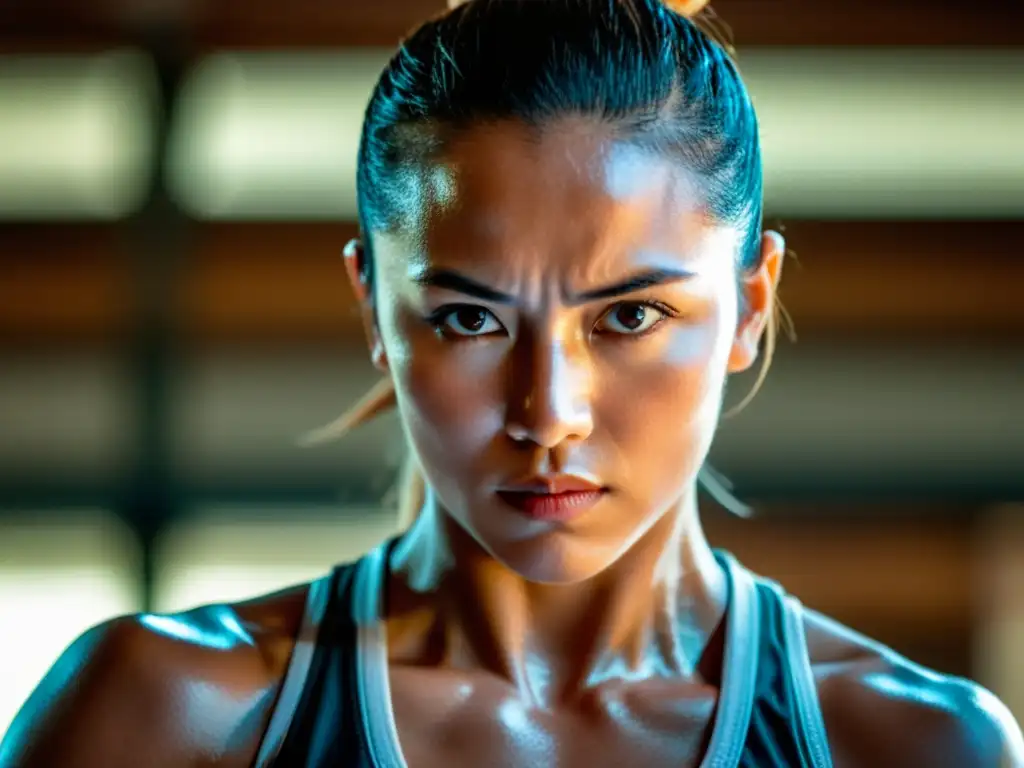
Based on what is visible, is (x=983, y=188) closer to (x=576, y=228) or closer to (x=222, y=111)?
(x=222, y=111)

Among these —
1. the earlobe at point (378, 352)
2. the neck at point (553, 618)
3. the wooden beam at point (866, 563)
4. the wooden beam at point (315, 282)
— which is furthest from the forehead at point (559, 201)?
the wooden beam at point (866, 563)

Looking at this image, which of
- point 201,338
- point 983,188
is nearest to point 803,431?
point 983,188

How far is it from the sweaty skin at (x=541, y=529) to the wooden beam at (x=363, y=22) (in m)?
1.29

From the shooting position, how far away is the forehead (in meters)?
0.71

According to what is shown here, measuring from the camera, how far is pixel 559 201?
2.35 feet

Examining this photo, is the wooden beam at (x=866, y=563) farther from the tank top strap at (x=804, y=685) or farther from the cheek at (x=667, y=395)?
the cheek at (x=667, y=395)

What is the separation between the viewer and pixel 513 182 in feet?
2.35

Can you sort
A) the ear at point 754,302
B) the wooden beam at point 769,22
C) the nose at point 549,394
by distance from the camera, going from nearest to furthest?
1. the nose at point 549,394
2. the ear at point 754,302
3. the wooden beam at point 769,22

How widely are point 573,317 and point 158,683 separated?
31 cm

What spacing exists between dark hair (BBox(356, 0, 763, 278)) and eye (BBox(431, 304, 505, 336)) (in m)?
0.07

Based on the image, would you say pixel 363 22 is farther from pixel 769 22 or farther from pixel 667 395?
pixel 667 395

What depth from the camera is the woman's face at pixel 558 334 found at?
715 mm

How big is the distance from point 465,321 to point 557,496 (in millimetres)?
109

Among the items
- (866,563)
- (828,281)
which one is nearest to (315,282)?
(828,281)
